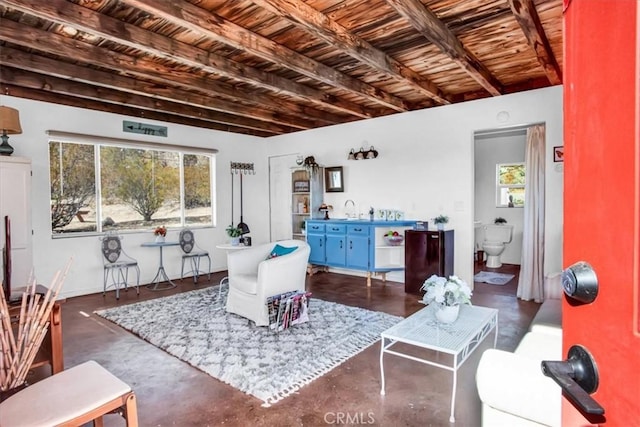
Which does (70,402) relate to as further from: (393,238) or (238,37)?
(393,238)

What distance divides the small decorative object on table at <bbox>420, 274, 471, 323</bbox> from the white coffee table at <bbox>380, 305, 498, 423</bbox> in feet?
0.26

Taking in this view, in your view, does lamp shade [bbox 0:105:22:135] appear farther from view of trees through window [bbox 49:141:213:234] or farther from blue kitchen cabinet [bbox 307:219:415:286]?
blue kitchen cabinet [bbox 307:219:415:286]

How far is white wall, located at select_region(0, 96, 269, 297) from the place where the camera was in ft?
14.7

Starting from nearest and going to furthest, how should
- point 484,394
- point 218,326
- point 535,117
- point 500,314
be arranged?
1. point 484,394
2. point 218,326
3. point 500,314
4. point 535,117

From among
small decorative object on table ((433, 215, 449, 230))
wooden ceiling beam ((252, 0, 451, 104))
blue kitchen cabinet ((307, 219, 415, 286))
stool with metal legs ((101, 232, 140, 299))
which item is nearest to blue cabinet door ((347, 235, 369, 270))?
blue kitchen cabinet ((307, 219, 415, 286))

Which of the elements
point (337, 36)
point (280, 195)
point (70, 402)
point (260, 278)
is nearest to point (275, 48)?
point (337, 36)

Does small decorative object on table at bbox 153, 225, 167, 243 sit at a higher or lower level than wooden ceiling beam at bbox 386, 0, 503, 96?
lower

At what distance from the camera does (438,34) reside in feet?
9.04

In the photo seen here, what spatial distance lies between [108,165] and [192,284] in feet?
6.94

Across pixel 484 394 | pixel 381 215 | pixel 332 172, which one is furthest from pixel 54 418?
pixel 332 172

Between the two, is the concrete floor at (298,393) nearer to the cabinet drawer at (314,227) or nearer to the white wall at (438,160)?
the white wall at (438,160)

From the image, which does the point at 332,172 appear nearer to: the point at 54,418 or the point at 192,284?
the point at 192,284

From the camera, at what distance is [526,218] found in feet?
15.0

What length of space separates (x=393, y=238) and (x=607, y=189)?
15.7 ft
